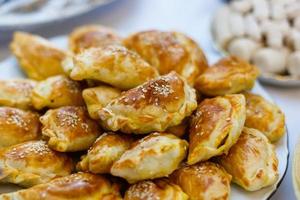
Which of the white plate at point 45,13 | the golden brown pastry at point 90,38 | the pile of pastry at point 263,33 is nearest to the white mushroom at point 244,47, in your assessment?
the pile of pastry at point 263,33

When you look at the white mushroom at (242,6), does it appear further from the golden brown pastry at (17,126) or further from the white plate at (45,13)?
the golden brown pastry at (17,126)

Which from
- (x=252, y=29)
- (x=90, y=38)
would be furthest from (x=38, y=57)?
(x=252, y=29)

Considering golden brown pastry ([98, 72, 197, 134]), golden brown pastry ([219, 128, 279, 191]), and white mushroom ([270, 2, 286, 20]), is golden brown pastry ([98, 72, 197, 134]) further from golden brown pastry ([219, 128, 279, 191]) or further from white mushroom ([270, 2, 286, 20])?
white mushroom ([270, 2, 286, 20])

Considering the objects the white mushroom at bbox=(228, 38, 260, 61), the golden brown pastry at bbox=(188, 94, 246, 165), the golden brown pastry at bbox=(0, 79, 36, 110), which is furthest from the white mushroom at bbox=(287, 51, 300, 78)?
the golden brown pastry at bbox=(0, 79, 36, 110)

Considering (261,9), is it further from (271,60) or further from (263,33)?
(271,60)

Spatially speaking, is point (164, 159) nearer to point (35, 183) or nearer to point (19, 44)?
point (35, 183)

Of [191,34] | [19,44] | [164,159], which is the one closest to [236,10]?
[191,34]

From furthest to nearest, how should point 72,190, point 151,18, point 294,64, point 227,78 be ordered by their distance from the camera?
point 151,18, point 294,64, point 227,78, point 72,190
